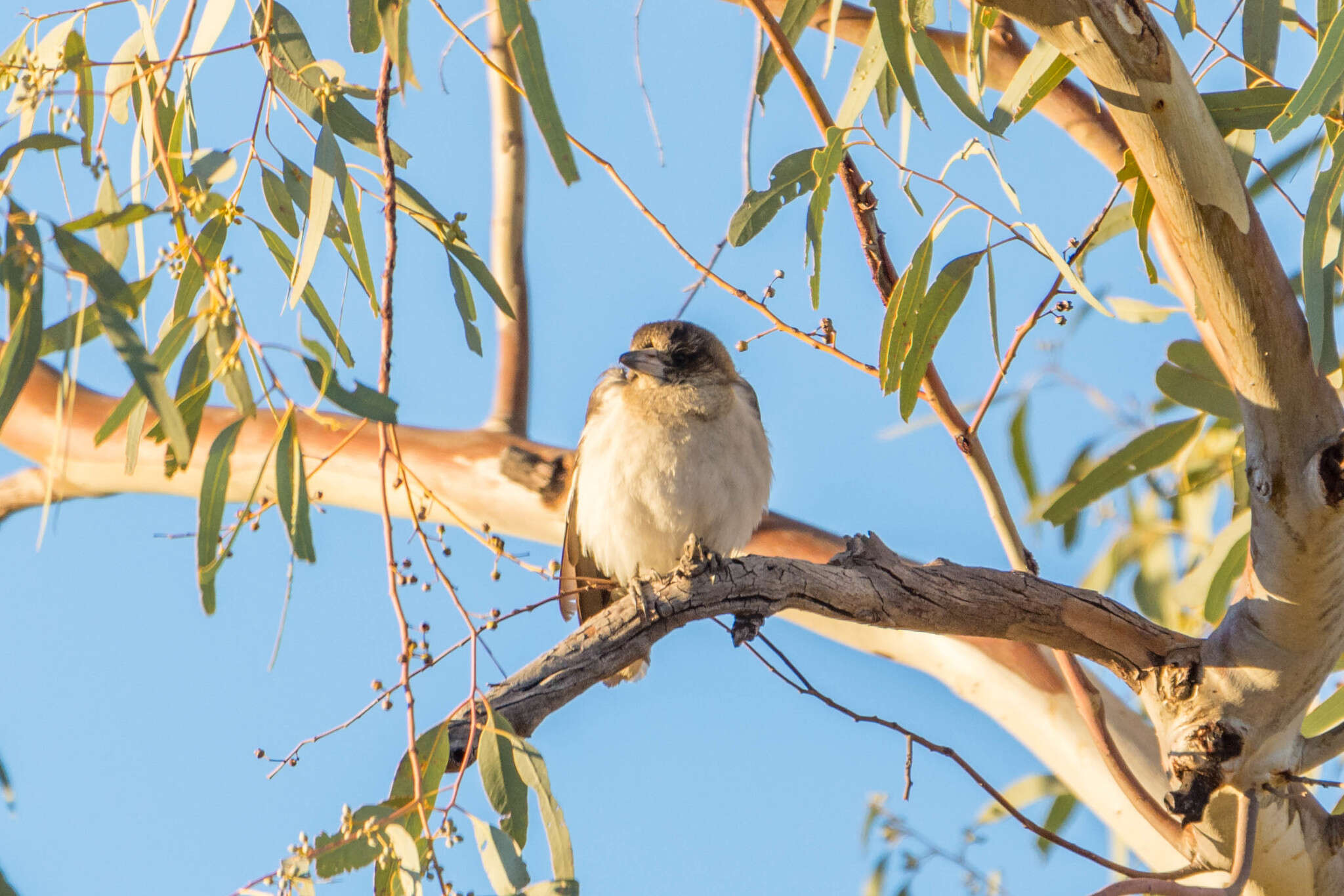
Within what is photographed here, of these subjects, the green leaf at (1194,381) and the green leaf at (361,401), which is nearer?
the green leaf at (361,401)

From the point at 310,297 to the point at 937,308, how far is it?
0.95 meters

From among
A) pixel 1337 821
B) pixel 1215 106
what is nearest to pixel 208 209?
pixel 1215 106

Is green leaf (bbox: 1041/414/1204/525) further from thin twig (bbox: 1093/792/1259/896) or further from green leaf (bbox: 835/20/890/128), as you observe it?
→ green leaf (bbox: 835/20/890/128)

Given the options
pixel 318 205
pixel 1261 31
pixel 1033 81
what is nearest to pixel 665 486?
pixel 1033 81

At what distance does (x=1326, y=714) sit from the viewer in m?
2.35

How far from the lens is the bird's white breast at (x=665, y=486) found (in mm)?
2756

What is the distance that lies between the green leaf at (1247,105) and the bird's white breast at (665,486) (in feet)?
4.23

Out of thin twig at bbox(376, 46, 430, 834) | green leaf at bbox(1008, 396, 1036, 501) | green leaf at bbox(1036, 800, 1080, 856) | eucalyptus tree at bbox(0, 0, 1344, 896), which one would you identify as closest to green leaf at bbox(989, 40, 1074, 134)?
eucalyptus tree at bbox(0, 0, 1344, 896)

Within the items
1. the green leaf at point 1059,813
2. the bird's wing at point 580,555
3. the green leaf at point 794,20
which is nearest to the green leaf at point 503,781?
the green leaf at point 794,20

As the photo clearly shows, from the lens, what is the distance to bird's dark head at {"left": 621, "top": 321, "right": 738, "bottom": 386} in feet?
9.80

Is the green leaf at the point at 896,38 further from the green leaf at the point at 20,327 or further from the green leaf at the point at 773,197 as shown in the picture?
the green leaf at the point at 20,327

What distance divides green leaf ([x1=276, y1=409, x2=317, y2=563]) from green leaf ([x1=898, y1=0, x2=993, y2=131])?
938 mm

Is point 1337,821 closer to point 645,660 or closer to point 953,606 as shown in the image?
point 953,606

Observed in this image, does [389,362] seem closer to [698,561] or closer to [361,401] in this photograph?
[361,401]
